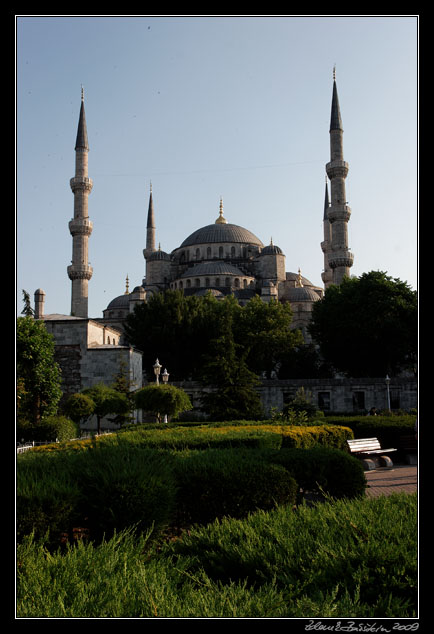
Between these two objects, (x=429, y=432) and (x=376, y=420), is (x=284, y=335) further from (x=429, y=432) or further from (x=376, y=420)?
(x=429, y=432)

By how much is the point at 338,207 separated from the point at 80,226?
1941cm

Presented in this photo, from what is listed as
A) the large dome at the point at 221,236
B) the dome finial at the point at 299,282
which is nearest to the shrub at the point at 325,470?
the dome finial at the point at 299,282

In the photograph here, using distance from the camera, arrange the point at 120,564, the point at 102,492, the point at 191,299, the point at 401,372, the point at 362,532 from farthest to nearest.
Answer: the point at 191,299 < the point at 401,372 < the point at 102,492 < the point at 362,532 < the point at 120,564

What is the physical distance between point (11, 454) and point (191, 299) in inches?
1503

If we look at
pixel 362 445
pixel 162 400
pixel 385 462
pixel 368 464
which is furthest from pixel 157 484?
pixel 162 400

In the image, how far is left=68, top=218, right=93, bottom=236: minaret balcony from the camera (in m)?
42.4

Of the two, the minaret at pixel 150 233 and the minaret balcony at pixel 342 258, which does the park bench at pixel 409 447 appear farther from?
the minaret at pixel 150 233

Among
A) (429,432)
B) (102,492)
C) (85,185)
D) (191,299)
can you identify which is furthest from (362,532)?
(85,185)

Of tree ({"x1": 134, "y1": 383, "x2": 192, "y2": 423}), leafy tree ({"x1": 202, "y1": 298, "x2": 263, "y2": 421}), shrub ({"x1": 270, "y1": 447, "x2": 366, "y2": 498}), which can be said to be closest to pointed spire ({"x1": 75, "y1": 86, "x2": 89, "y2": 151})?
leafy tree ({"x1": 202, "y1": 298, "x2": 263, "y2": 421})

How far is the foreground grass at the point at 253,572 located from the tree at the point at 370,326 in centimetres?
2971

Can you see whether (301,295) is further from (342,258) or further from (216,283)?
(342,258)

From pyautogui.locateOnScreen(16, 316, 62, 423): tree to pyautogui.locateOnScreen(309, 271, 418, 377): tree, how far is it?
20.4 m

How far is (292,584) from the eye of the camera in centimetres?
344

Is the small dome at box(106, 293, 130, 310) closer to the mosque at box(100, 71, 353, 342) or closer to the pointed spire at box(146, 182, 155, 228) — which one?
the mosque at box(100, 71, 353, 342)
